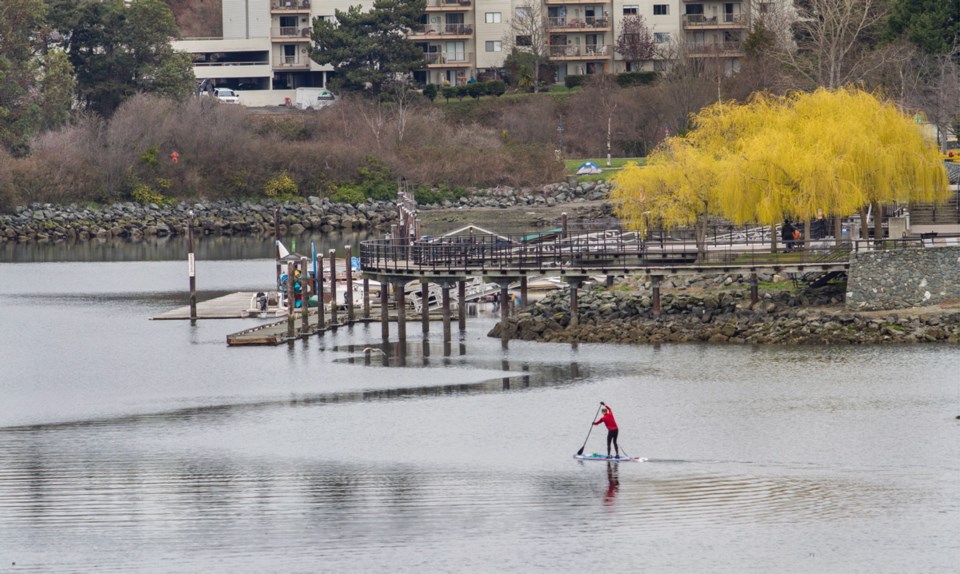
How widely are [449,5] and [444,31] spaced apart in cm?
199

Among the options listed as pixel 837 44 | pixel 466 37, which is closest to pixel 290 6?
pixel 466 37

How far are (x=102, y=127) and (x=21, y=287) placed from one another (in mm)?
47137

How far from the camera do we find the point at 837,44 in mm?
102750

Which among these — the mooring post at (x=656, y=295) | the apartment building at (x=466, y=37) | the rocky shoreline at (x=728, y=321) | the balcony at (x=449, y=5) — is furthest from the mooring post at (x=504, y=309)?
the balcony at (x=449, y=5)

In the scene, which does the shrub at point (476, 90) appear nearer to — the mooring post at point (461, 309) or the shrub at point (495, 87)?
the shrub at point (495, 87)

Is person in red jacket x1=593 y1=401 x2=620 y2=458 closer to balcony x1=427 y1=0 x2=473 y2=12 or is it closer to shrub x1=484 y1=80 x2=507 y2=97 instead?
shrub x1=484 y1=80 x2=507 y2=97

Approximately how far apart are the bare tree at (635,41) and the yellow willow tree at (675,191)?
6900 cm

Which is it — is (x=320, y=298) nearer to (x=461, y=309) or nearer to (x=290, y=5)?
(x=461, y=309)

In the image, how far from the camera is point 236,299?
3137 inches

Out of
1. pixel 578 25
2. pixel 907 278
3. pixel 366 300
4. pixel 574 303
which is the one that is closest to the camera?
pixel 907 278

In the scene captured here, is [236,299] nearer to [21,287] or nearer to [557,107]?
[21,287]

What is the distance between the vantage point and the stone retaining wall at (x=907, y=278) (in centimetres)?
6169

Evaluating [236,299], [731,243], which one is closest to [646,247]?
[731,243]

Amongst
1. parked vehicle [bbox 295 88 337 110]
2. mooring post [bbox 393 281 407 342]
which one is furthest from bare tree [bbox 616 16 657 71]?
mooring post [bbox 393 281 407 342]
